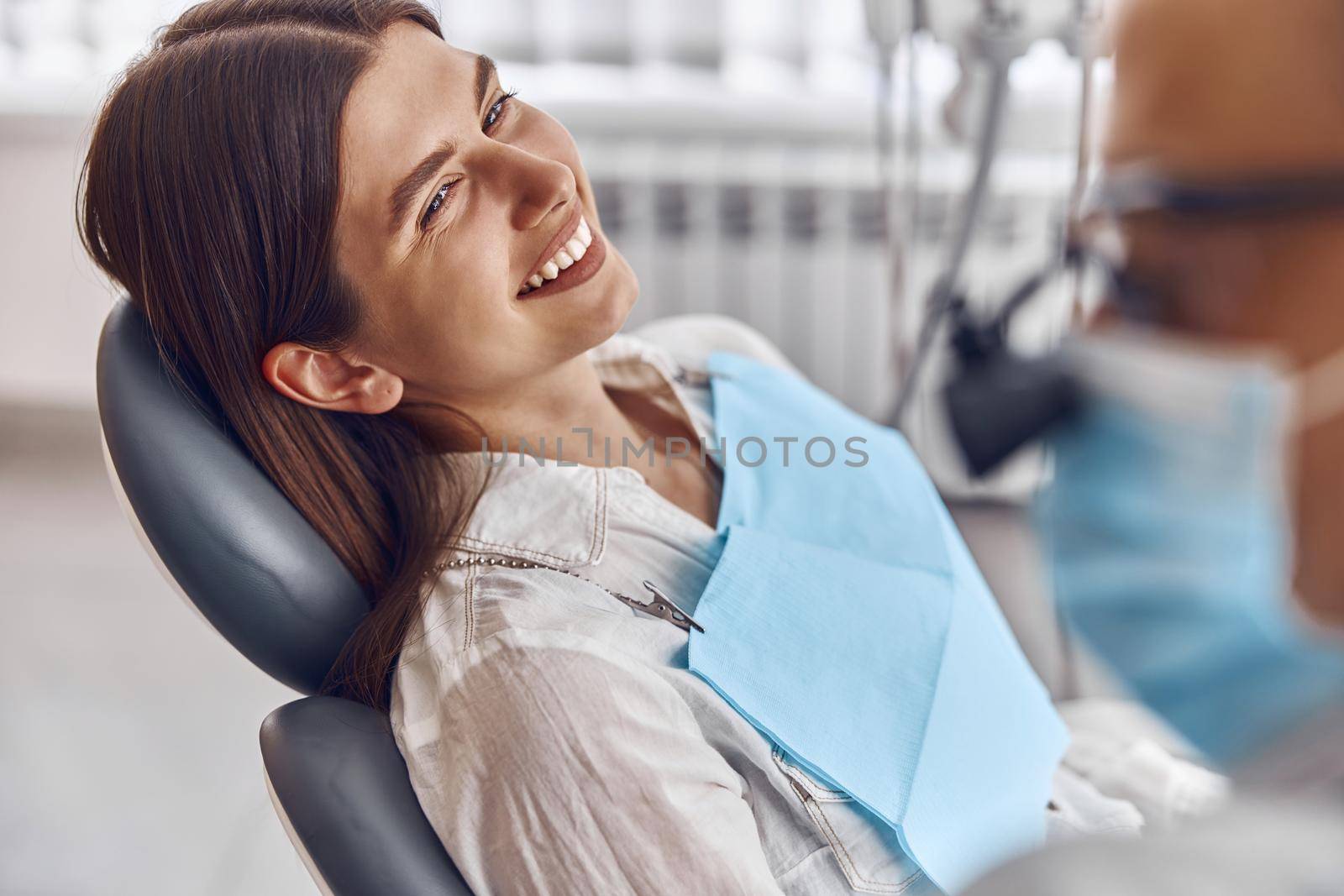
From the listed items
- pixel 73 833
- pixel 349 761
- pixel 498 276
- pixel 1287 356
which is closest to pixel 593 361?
pixel 498 276

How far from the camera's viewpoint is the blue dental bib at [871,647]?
84 cm

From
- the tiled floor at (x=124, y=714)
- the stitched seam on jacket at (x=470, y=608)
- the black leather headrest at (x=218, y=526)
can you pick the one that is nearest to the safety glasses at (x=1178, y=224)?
the stitched seam on jacket at (x=470, y=608)

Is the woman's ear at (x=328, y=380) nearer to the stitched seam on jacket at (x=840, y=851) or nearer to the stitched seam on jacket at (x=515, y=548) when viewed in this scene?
the stitched seam on jacket at (x=515, y=548)

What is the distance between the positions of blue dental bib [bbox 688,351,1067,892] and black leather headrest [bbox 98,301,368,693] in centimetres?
31

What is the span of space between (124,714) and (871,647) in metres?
1.58

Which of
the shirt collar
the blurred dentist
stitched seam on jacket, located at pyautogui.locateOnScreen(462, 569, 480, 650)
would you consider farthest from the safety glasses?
stitched seam on jacket, located at pyautogui.locateOnScreen(462, 569, 480, 650)

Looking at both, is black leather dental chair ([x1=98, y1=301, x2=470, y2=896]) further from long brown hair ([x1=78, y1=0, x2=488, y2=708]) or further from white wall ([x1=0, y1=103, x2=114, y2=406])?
white wall ([x1=0, y1=103, x2=114, y2=406])

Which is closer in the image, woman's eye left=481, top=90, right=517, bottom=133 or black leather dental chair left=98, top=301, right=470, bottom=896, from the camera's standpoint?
black leather dental chair left=98, top=301, right=470, bottom=896

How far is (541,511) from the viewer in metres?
0.89

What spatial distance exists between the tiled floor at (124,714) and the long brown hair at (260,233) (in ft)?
3.22

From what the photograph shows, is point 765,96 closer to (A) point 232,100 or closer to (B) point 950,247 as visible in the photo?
(B) point 950,247

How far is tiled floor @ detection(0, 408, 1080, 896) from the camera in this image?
1646 mm

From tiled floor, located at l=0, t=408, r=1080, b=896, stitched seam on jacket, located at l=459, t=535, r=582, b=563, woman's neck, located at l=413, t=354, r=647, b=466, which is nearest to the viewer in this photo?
stitched seam on jacket, located at l=459, t=535, r=582, b=563

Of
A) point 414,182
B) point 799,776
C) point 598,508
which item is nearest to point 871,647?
point 799,776
